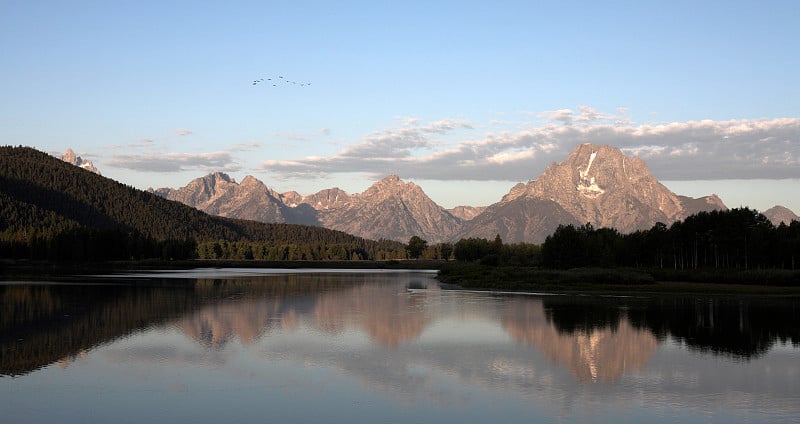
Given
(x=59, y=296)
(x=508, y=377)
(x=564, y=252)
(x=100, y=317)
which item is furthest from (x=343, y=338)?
(x=564, y=252)

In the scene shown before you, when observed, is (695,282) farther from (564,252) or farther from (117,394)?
(117,394)

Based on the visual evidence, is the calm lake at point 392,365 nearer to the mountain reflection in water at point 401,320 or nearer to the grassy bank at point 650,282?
the mountain reflection in water at point 401,320

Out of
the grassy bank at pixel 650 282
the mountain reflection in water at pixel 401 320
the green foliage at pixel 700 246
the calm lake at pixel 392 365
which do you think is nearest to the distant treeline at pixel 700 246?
the green foliage at pixel 700 246

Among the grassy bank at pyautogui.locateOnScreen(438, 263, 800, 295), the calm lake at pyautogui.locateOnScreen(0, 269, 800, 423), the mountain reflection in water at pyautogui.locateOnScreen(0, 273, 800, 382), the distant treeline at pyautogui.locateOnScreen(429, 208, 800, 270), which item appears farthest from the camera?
the distant treeline at pyautogui.locateOnScreen(429, 208, 800, 270)

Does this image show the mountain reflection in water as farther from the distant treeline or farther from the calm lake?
the distant treeline

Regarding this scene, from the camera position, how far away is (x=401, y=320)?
207 feet

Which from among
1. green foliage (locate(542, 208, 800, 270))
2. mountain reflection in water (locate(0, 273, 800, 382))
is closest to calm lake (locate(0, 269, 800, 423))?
mountain reflection in water (locate(0, 273, 800, 382))

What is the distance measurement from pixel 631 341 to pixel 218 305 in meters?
45.2

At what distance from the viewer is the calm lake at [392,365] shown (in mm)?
28781

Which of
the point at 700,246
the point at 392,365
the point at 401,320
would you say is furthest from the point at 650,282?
the point at 392,365

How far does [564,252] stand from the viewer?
170 m

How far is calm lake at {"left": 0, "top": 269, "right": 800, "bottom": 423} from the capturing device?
2878 cm

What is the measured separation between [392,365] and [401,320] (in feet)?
77.0

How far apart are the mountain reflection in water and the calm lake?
283mm
